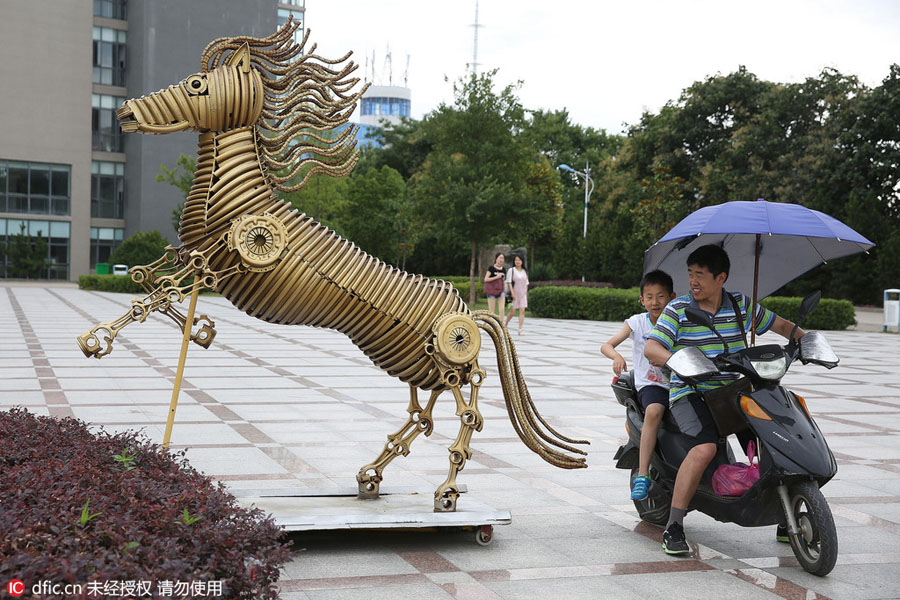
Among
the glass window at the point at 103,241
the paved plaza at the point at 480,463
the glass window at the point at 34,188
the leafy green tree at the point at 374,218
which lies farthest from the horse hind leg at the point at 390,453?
the glass window at the point at 103,241

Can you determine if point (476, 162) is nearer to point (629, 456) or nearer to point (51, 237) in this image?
point (629, 456)

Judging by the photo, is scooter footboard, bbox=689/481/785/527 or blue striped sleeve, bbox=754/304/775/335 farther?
blue striped sleeve, bbox=754/304/775/335

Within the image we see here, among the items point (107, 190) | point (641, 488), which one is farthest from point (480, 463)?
point (107, 190)

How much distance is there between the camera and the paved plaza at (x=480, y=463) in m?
4.19

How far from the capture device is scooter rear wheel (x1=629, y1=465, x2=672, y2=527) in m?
5.03

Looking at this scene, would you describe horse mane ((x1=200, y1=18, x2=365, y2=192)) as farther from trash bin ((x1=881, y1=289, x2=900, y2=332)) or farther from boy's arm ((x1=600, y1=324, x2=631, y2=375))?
trash bin ((x1=881, y1=289, x2=900, y2=332))

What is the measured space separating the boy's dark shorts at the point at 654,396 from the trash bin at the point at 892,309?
21133 millimetres

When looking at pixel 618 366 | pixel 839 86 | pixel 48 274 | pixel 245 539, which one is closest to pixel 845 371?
pixel 618 366

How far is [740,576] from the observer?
4.32 m

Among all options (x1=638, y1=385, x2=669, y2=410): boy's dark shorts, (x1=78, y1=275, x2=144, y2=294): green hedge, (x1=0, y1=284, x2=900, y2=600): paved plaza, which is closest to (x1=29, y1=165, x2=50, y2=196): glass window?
(x1=78, y1=275, x2=144, y2=294): green hedge

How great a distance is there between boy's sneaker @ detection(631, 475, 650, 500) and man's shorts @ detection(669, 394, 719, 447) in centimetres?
36

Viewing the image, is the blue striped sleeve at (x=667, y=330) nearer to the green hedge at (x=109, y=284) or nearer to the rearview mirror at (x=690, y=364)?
the rearview mirror at (x=690, y=364)

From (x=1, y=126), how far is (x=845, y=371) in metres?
42.2

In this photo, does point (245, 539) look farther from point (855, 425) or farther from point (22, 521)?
point (855, 425)
